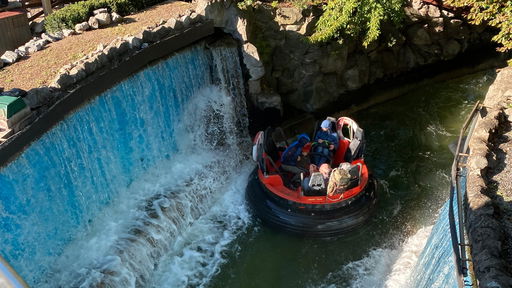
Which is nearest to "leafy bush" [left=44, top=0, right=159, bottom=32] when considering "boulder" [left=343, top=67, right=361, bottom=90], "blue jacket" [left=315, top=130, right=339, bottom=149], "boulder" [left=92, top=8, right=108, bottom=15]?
"boulder" [left=92, top=8, right=108, bottom=15]

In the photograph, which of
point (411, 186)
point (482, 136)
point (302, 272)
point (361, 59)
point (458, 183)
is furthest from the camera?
point (361, 59)

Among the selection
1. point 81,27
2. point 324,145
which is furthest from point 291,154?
point 81,27

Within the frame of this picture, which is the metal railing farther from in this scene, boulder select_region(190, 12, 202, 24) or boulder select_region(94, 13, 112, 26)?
boulder select_region(94, 13, 112, 26)

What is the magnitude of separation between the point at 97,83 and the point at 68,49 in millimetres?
1637

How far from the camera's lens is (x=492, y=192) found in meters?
7.21

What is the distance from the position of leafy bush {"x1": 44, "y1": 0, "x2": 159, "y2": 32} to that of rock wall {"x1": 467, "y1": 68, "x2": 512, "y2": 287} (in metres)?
8.15

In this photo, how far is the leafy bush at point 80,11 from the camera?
440 inches

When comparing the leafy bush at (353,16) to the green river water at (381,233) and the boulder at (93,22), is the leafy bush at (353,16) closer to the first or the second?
the green river water at (381,233)

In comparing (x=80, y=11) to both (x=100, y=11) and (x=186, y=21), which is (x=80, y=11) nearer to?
(x=100, y=11)

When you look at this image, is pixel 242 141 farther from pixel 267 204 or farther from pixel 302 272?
pixel 302 272

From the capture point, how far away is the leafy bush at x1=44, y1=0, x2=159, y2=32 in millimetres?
11180

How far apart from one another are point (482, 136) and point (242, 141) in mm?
5982

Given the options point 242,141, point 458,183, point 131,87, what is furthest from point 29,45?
point 458,183

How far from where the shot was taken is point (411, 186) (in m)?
11.6
